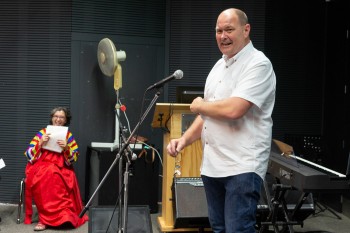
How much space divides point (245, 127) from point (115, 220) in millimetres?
1946

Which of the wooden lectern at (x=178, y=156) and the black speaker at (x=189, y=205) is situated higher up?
the wooden lectern at (x=178, y=156)

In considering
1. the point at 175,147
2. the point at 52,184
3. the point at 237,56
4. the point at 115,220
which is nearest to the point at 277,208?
the point at 115,220

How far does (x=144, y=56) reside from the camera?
5020 millimetres

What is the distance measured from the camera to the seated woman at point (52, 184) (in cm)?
394

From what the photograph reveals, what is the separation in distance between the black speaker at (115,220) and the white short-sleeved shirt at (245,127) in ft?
5.47

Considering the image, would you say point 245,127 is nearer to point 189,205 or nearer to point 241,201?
point 241,201

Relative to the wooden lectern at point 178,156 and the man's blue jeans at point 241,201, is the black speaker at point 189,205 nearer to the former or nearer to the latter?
the wooden lectern at point 178,156

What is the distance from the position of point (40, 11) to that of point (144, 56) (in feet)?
4.11

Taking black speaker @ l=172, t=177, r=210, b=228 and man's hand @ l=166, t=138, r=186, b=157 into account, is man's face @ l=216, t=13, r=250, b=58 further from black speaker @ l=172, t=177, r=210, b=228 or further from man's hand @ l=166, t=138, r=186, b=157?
black speaker @ l=172, t=177, r=210, b=228

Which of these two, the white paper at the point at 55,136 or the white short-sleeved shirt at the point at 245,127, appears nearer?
the white short-sleeved shirt at the point at 245,127

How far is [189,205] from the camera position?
339 cm

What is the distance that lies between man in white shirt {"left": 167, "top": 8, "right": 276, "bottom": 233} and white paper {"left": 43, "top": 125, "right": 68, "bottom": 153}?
2.43 meters

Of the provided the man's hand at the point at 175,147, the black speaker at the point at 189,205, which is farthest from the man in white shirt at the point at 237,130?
the black speaker at the point at 189,205

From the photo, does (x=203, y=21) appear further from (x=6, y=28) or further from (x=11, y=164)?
(x=11, y=164)
